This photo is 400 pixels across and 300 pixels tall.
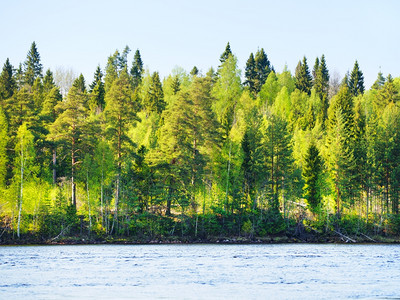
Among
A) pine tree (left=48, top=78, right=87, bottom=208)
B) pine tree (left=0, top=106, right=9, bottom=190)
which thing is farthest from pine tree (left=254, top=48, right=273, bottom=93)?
pine tree (left=0, top=106, right=9, bottom=190)

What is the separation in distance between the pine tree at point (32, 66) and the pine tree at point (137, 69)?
23.4 m

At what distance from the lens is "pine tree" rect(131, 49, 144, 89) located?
459 feet

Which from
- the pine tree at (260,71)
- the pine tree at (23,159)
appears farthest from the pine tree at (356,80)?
the pine tree at (23,159)

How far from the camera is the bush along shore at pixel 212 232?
5875cm

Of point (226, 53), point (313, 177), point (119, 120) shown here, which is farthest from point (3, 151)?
point (226, 53)

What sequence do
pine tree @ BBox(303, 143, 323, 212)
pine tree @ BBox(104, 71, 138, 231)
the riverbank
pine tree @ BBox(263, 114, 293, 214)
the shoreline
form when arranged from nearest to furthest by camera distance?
the shoreline → the riverbank → pine tree @ BBox(104, 71, 138, 231) → pine tree @ BBox(303, 143, 323, 212) → pine tree @ BBox(263, 114, 293, 214)

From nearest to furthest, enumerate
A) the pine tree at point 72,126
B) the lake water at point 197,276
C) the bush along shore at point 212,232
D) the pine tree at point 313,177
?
1. the lake water at point 197,276
2. the bush along shore at point 212,232
3. the pine tree at point 72,126
4. the pine tree at point 313,177

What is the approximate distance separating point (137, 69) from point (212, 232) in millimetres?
87082

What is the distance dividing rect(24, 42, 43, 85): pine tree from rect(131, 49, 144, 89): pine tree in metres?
23.4

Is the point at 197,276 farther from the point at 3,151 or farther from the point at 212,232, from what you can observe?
the point at 3,151

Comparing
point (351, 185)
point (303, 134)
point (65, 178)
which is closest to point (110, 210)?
point (65, 178)

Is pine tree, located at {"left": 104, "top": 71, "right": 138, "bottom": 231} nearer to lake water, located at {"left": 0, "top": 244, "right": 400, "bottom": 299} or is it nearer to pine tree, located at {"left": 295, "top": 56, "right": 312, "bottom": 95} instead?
lake water, located at {"left": 0, "top": 244, "right": 400, "bottom": 299}

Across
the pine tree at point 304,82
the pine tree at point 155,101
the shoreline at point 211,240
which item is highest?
the pine tree at point 304,82

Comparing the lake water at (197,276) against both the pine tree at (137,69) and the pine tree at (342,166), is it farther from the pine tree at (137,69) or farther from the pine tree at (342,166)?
the pine tree at (137,69)
